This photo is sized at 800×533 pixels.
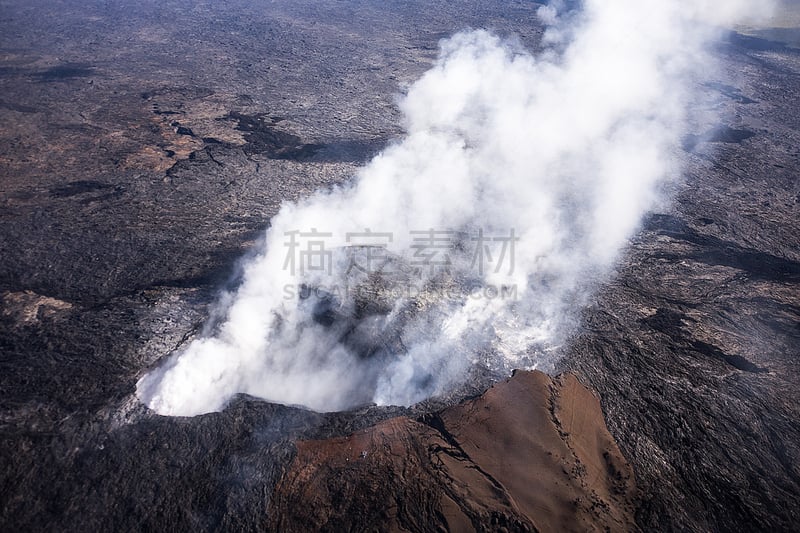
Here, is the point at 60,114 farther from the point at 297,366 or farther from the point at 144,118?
the point at 297,366

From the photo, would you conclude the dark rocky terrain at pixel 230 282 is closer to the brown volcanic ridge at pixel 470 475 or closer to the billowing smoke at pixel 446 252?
the brown volcanic ridge at pixel 470 475

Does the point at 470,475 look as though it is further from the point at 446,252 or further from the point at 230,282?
the point at 230,282

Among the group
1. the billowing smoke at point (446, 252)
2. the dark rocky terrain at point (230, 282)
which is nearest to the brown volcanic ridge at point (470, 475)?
the dark rocky terrain at point (230, 282)

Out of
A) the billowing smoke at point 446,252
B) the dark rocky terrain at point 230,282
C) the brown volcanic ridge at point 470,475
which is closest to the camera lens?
the brown volcanic ridge at point 470,475

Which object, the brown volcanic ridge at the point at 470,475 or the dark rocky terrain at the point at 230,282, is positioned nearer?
the brown volcanic ridge at the point at 470,475

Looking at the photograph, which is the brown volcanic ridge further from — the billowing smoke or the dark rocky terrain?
the billowing smoke

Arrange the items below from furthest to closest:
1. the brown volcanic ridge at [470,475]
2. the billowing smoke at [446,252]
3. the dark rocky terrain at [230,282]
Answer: the billowing smoke at [446,252], the dark rocky terrain at [230,282], the brown volcanic ridge at [470,475]
